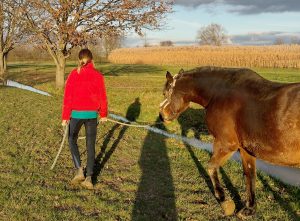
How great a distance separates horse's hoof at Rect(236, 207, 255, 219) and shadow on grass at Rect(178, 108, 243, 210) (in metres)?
0.40

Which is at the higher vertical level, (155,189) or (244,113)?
(244,113)

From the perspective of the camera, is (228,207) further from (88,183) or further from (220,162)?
(88,183)

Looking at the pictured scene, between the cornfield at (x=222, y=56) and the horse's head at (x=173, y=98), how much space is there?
40779mm

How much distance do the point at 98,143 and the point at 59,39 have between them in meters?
14.2

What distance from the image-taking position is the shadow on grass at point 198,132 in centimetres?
734

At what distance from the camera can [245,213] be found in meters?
6.13

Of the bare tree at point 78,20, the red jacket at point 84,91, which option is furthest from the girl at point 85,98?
the bare tree at point 78,20

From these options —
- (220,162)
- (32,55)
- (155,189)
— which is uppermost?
(32,55)

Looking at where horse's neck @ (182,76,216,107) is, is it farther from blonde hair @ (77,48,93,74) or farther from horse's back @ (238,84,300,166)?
blonde hair @ (77,48,93,74)

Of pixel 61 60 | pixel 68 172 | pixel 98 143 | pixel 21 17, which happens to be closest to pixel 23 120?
pixel 98 143

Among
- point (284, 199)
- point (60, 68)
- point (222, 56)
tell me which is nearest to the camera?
point (284, 199)

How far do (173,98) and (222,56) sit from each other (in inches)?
1830

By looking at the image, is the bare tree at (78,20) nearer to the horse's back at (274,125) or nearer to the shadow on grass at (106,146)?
the shadow on grass at (106,146)

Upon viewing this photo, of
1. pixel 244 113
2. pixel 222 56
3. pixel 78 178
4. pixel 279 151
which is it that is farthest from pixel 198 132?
pixel 222 56
